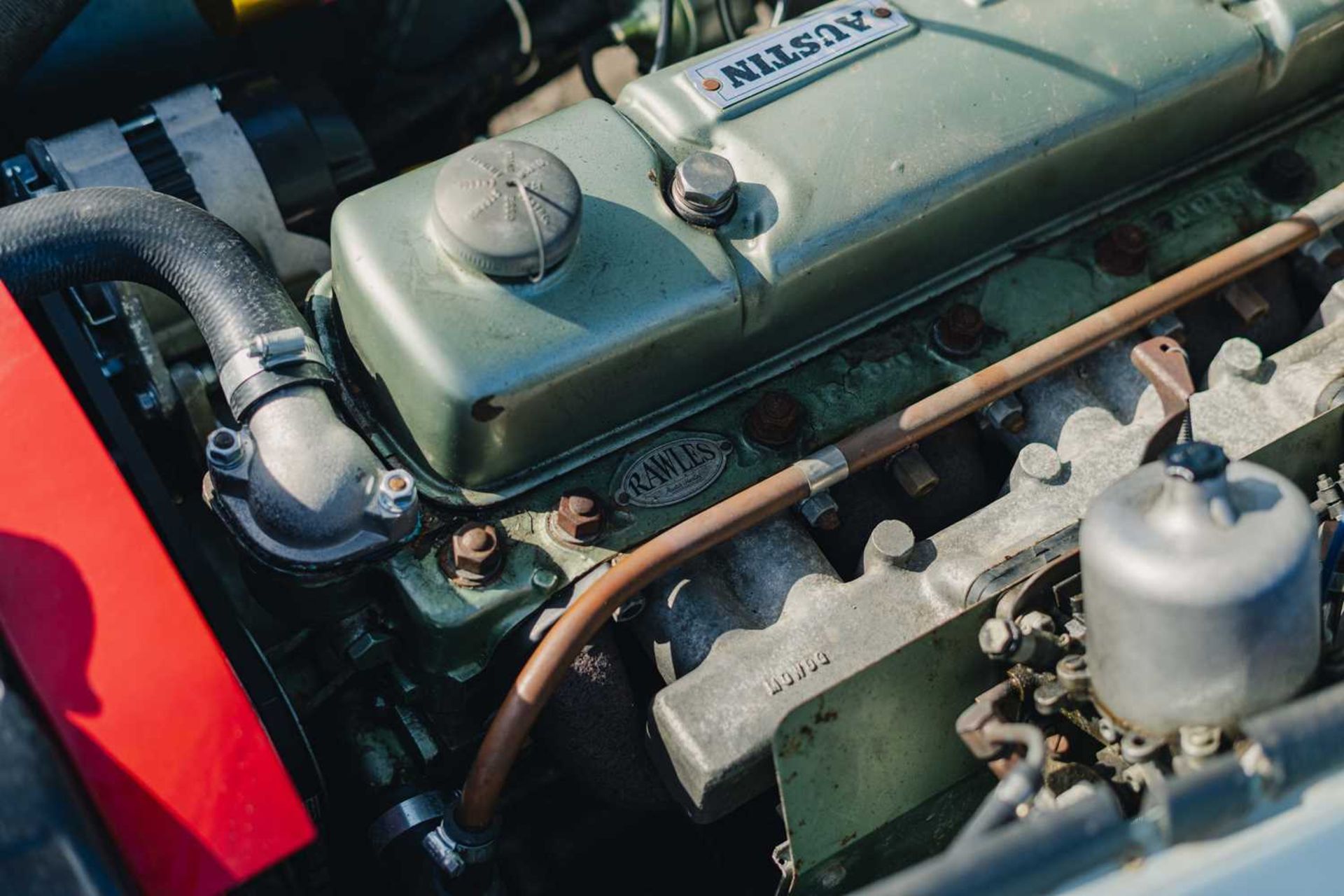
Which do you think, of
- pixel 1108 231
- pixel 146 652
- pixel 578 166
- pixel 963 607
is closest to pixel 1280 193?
pixel 1108 231

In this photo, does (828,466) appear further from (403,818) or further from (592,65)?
(592,65)

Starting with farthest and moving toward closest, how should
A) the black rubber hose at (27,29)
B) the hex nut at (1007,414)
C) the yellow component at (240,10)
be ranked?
the yellow component at (240,10), the black rubber hose at (27,29), the hex nut at (1007,414)

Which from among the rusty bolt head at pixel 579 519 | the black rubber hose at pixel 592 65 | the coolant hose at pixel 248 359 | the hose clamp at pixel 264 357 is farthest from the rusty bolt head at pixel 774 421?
the black rubber hose at pixel 592 65

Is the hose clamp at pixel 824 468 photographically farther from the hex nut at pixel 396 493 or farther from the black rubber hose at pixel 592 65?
the black rubber hose at pixel 592 65

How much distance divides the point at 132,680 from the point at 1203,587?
3.72 ft

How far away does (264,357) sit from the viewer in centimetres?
175

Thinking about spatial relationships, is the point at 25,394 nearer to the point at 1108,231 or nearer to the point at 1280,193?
the point at 1108,231

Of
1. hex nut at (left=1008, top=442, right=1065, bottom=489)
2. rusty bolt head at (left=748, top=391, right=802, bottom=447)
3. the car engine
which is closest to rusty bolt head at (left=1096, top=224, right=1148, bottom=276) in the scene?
the car engine

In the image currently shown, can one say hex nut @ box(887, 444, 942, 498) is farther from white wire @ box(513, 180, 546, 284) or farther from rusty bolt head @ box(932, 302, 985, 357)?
white wire @ box(513, 180, 546, 284)

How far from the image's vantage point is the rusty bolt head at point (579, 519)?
1.82 m

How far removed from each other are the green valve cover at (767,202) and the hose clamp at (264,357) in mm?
101

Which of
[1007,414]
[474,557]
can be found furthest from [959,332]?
[474,557]

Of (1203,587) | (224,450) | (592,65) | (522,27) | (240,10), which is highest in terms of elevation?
(240,10)

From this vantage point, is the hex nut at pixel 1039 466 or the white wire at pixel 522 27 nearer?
the hex nut at pixel 1039 466
